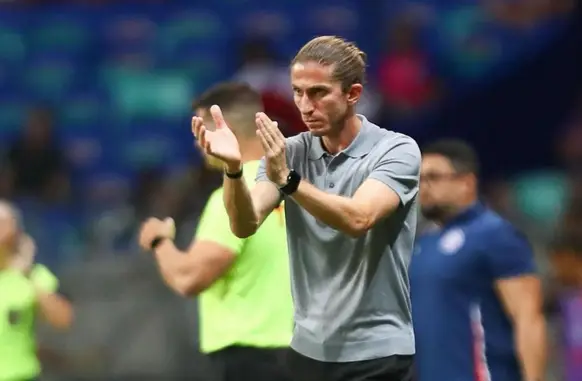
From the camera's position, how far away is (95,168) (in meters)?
11.2

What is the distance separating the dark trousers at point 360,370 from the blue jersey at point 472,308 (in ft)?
5.54

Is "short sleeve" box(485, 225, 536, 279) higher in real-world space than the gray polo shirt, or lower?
lower

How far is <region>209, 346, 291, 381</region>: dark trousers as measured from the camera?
5.27 m

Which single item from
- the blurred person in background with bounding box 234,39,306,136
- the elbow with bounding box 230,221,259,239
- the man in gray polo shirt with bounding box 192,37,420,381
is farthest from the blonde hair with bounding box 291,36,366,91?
the blurred person in background with bounding box 234,39,306,136

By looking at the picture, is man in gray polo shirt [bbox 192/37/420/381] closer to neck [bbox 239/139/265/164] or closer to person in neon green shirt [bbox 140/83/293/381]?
person in neon green shirt [bbox 140/83/293/381]

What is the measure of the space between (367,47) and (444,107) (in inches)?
36.2

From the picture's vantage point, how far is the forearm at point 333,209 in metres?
3.88

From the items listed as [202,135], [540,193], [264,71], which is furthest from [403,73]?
[202,135]

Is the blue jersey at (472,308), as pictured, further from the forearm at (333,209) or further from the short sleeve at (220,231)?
the forearm at (333,209)

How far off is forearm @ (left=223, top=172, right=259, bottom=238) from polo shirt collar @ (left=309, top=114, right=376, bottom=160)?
1.12 feet

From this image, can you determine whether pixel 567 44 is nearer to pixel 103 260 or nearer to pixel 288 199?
pixel 103 260

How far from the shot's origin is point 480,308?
5922 millimetres

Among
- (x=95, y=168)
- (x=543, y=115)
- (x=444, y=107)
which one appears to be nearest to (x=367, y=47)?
(x=444, y=107)

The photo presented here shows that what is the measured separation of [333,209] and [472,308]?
7.22ft
